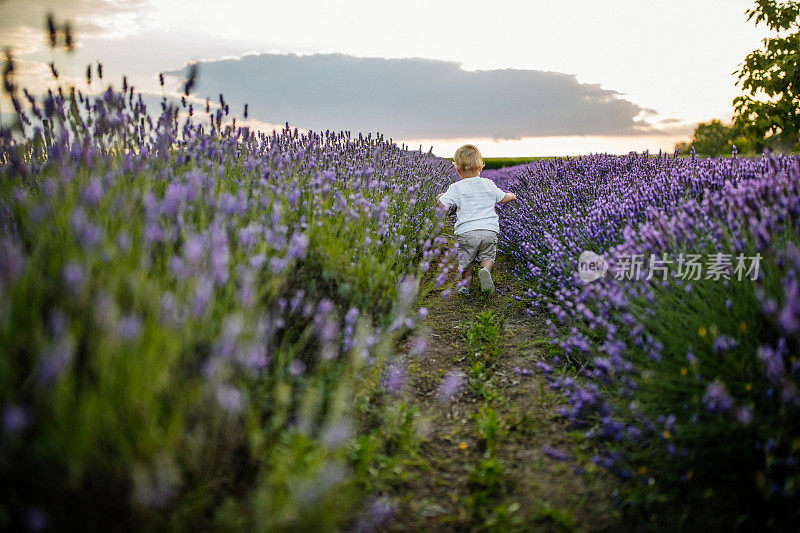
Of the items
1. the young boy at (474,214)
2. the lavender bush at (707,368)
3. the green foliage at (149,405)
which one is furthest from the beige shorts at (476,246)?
the green foliage at (149,405)

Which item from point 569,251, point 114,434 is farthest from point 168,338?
point 569,251

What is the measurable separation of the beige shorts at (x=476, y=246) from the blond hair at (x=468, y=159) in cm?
72

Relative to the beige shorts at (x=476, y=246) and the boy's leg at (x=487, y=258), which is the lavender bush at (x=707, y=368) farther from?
the beige shorts at (x=476, y=246)

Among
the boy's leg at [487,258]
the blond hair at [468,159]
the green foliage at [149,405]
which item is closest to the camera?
the green foliage at [149,405]

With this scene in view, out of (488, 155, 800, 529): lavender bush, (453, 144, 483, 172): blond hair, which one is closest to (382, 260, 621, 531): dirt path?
(488, 155, 800, 529): lavender bush

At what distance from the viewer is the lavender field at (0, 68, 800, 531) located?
4.24 feet

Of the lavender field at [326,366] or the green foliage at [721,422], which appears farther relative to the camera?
the green foliage at [721,422]

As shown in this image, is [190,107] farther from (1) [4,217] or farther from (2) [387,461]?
(2) [387,461]

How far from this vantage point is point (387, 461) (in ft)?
6.73

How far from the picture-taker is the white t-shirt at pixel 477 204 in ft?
15.4

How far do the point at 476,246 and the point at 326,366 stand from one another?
9.53 ft

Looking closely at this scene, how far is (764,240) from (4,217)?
346cm

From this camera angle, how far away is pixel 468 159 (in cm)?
486

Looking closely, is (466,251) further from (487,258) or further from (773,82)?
(773,82)
